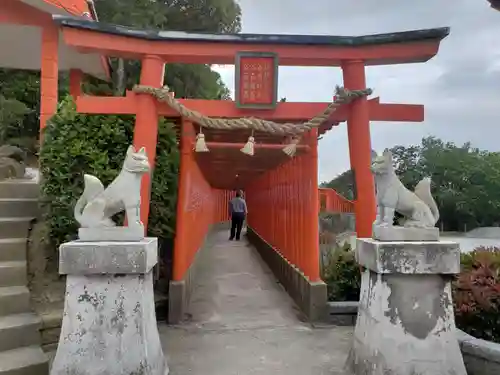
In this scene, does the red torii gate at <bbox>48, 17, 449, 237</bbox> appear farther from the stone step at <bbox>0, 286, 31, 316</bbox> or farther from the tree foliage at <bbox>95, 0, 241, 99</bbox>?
the tree foliage at <bbox>95, 0, 241, 99</bbox>

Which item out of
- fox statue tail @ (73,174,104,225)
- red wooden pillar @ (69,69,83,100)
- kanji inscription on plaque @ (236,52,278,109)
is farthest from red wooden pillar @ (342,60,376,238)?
red wooden pillar @ (69,69,83,100)

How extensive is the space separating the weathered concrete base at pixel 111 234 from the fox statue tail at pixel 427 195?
269cm

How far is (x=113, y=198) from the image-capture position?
4234 millimetres

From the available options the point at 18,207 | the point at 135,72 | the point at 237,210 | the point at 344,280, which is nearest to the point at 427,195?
the point at 344,280

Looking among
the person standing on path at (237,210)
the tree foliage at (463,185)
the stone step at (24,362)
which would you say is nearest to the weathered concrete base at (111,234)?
the stone step at (24,362)

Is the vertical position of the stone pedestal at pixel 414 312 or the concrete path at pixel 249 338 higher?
the stone pedestal at pixel 414 312

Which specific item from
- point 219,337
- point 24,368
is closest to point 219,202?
point 219,337

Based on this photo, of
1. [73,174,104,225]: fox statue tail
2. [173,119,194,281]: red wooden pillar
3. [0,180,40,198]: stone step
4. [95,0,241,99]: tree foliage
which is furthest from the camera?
[95,0,241,99]: tree foliage

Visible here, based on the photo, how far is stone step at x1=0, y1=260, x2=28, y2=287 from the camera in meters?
5.18

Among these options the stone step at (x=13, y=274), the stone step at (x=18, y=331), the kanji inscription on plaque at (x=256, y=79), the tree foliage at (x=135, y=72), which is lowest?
the stone step at (x=18, y=331)

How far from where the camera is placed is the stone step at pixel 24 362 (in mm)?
4180

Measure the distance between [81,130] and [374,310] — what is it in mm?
3964

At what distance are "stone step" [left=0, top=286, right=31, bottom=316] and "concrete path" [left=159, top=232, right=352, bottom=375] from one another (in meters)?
1.61

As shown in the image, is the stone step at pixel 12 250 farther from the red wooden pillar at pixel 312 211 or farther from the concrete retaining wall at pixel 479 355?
the concrete retaining wall at pixel 479 355
